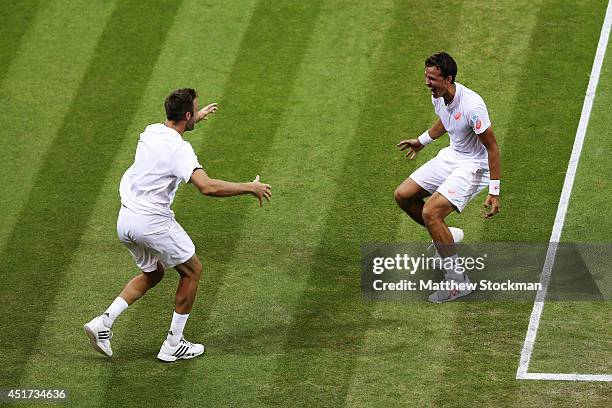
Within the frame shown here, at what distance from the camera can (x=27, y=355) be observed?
34.2 feet

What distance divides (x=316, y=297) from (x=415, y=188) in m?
1.40

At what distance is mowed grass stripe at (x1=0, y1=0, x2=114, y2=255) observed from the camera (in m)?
13.2

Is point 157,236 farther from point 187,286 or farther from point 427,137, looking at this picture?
point 427,137

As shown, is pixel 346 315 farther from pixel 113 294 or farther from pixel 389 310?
pixel 113 294

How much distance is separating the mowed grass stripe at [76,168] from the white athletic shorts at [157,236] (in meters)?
1.46

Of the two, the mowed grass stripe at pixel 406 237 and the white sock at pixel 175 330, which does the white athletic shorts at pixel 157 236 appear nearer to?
the white sock at pixel 175 330

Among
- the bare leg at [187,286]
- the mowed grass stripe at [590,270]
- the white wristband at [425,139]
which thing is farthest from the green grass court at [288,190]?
the white wristband at [425,139]

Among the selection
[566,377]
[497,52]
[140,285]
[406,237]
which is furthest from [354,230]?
[497,52]

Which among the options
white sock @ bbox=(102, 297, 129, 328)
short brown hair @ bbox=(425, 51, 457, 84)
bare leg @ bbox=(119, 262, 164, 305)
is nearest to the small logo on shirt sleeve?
short brown hair @ bbox=(425, 51, 457, 84)

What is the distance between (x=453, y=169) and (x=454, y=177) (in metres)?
0.14

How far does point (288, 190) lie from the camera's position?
13.0 m

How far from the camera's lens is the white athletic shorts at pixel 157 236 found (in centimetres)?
1002

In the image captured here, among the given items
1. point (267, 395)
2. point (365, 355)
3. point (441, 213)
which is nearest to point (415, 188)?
point (441, 213)

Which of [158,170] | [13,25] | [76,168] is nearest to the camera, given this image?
[158,170]
